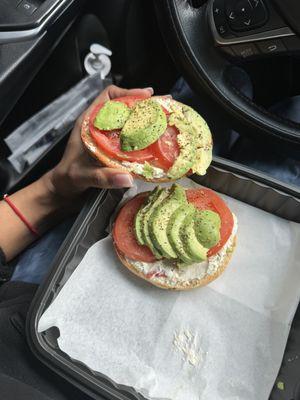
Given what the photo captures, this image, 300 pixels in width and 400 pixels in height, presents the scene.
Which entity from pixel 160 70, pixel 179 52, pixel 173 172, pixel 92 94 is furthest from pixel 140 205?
pixel 160 70

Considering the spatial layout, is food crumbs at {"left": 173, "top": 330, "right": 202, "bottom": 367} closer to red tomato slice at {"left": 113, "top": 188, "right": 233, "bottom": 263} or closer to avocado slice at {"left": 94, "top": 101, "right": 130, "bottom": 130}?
red tomato slice at {"left": 113, "top": 188, "right": 233, "bottom": 263}

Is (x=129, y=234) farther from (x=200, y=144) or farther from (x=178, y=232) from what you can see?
(x=200, y=144)

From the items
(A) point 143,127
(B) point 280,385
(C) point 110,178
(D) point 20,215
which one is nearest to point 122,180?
(C) point 110,178

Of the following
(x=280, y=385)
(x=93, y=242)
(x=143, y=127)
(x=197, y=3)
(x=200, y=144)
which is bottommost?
(x=280, y=385)

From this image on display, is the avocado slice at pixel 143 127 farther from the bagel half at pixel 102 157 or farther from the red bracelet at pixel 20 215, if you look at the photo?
the red bracelet at pixel 20 215

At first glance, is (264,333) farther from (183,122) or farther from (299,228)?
(183,122)
